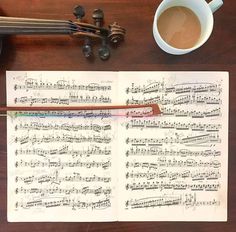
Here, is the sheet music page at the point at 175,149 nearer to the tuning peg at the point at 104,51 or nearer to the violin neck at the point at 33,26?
the tuning peg at the point at 104,51

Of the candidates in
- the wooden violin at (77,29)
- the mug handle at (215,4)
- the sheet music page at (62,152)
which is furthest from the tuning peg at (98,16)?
the mug handle at (215,4)

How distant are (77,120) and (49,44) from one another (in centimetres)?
17

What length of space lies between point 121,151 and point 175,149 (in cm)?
12

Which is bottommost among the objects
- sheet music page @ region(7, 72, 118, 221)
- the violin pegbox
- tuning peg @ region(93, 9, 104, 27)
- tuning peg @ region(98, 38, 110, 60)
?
sheet music page @ region(7, 72, 118, 221)

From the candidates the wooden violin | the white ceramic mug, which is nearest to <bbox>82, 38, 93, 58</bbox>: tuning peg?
the wooden violin

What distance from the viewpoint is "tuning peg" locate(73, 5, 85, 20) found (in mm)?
763

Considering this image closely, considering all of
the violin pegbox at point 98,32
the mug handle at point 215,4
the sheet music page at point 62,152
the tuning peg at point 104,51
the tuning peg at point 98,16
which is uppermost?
the mug handle at point 215,4

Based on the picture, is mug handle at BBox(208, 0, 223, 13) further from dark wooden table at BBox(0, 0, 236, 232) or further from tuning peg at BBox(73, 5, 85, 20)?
tuning peg at BBox(73, 5, 85, 20)

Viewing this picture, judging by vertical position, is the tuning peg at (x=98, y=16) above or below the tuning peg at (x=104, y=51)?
above

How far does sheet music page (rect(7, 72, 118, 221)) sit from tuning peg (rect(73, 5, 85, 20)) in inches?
4.6

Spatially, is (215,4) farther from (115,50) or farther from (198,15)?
(115,50)

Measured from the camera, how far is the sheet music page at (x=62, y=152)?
0.81 metres

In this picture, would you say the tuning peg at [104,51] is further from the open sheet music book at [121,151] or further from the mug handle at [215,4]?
the mug handle at [215,4]

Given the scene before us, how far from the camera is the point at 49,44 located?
0.80m
